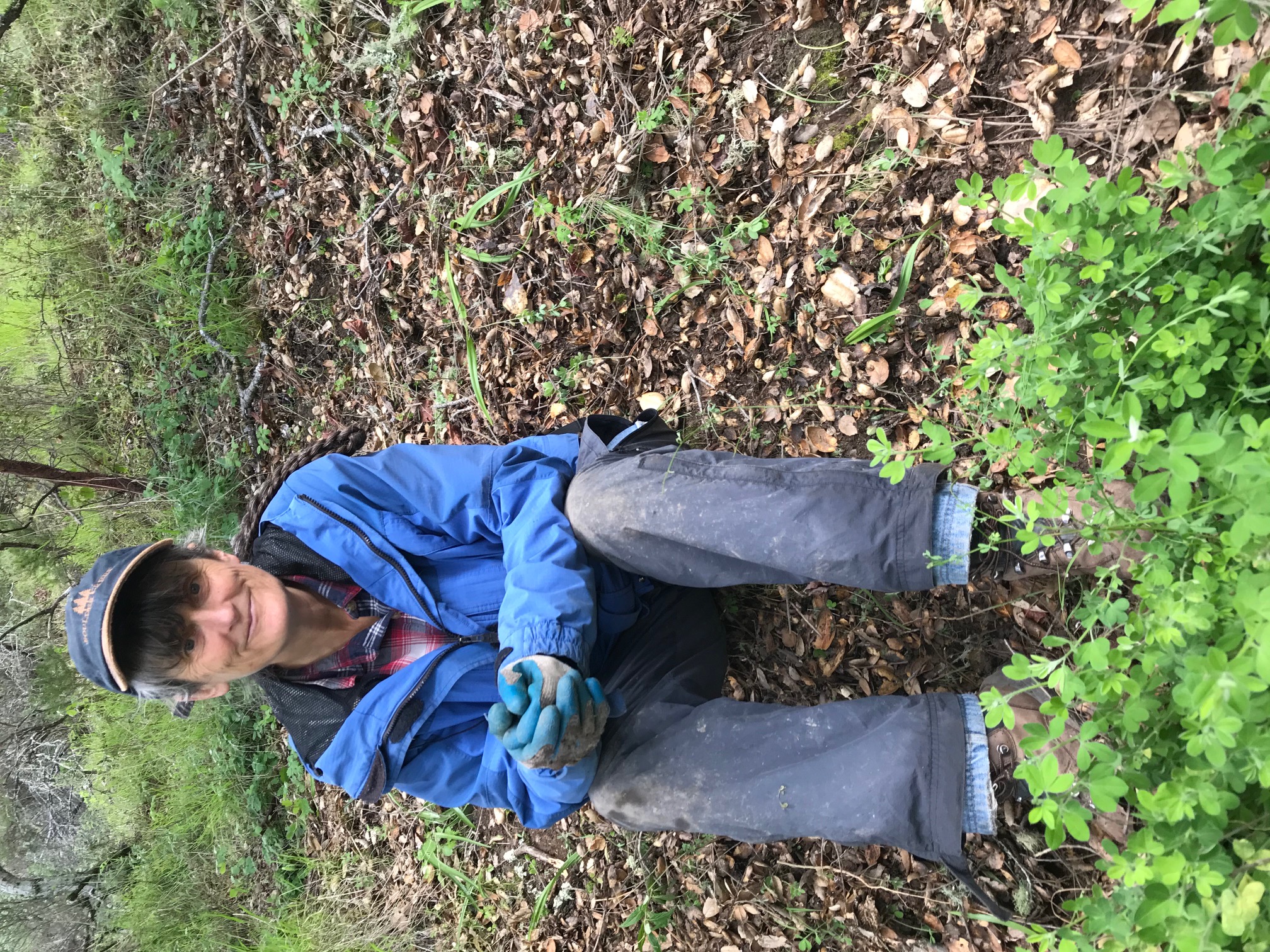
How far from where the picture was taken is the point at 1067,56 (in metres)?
2.18

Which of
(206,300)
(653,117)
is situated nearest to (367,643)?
(653,117)

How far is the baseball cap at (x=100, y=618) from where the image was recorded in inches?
85.4

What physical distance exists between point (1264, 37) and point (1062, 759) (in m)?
1.60

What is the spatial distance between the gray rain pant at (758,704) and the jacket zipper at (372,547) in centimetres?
56

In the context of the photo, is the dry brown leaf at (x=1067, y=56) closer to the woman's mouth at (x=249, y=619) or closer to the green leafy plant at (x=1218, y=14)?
the green leafy plant at (x=1218, y=14)

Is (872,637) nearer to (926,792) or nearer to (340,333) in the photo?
(926,792)

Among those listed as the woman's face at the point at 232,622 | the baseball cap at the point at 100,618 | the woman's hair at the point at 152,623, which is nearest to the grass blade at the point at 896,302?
the woman's face at the point at 232,622

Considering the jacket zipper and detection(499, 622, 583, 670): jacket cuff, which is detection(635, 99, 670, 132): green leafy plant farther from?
detection(499, 622, 583, 670): jacket cuff

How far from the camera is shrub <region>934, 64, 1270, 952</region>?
108cm

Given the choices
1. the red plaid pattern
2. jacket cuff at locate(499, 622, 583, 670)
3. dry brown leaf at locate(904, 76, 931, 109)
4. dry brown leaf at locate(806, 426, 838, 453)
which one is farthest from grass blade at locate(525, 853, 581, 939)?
dry brown leaf at locate(904, 76, 931, 109)

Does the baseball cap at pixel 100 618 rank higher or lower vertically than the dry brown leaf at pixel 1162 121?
lower

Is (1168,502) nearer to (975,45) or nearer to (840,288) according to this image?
(840,288)

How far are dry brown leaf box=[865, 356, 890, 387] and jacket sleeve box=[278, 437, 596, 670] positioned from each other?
1025mm

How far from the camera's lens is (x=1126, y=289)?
4.37 ft
